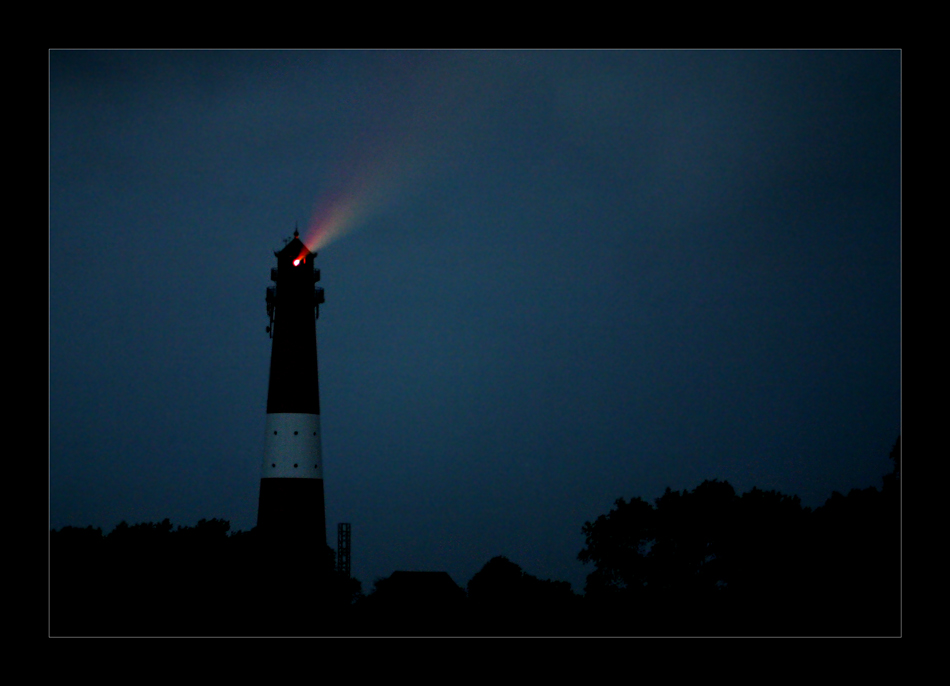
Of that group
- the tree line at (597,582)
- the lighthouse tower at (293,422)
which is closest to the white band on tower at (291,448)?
the lighthouse tower at (293,422)

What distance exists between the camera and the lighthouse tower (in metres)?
24.7

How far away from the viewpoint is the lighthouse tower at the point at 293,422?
24656 mm

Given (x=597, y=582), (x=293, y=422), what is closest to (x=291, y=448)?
(x=293, y=422)

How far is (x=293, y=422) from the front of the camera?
2491cm

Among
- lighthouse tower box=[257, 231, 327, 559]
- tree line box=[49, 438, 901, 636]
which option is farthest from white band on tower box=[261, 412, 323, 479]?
tree line box=[49, 438, 901, 636]

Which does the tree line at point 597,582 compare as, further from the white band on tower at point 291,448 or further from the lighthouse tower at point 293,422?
the white band on tower at point 291,448

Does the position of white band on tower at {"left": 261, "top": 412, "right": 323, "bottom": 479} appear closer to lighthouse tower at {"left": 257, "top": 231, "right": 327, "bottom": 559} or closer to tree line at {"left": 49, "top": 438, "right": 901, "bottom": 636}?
lighthouse tower at {"left": 257, "top": 231, "right": 327, "bottom": 559}

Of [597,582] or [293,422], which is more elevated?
[293,422]

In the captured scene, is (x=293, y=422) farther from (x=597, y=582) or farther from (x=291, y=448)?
(x=597, y=582)

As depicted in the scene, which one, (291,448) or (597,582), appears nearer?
(291,448)

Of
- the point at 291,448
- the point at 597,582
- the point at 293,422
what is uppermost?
the point at 293,422
